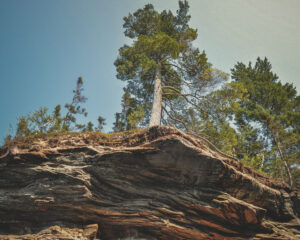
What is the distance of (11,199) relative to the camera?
15.1 feet

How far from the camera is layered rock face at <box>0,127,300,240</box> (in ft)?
15.2

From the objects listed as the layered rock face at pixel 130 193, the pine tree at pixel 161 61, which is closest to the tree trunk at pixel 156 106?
the pine tree at pixel 161 61

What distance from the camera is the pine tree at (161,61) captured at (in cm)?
1013

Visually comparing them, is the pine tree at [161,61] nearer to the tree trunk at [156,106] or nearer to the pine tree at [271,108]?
the tree trunk at [156,106]

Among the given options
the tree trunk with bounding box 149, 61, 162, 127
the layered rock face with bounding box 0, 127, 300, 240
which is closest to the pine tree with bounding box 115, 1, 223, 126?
the tree trunk with bounding box 149, 61, 162, 127

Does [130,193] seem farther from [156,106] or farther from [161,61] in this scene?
[161,61]

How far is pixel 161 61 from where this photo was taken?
463 inches

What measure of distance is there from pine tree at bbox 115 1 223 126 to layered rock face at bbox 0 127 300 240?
3.72 metres

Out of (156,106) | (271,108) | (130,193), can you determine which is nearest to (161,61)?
(156,106)

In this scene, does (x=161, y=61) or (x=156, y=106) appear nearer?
(x=156, y=106)

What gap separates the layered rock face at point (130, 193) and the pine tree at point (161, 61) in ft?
12.2

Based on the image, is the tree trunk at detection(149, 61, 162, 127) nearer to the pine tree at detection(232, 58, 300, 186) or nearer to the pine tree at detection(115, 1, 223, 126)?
the pine tree at detection(115, 1, 223, 126)

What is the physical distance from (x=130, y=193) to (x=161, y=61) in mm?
9270

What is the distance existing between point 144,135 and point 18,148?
3952mm
